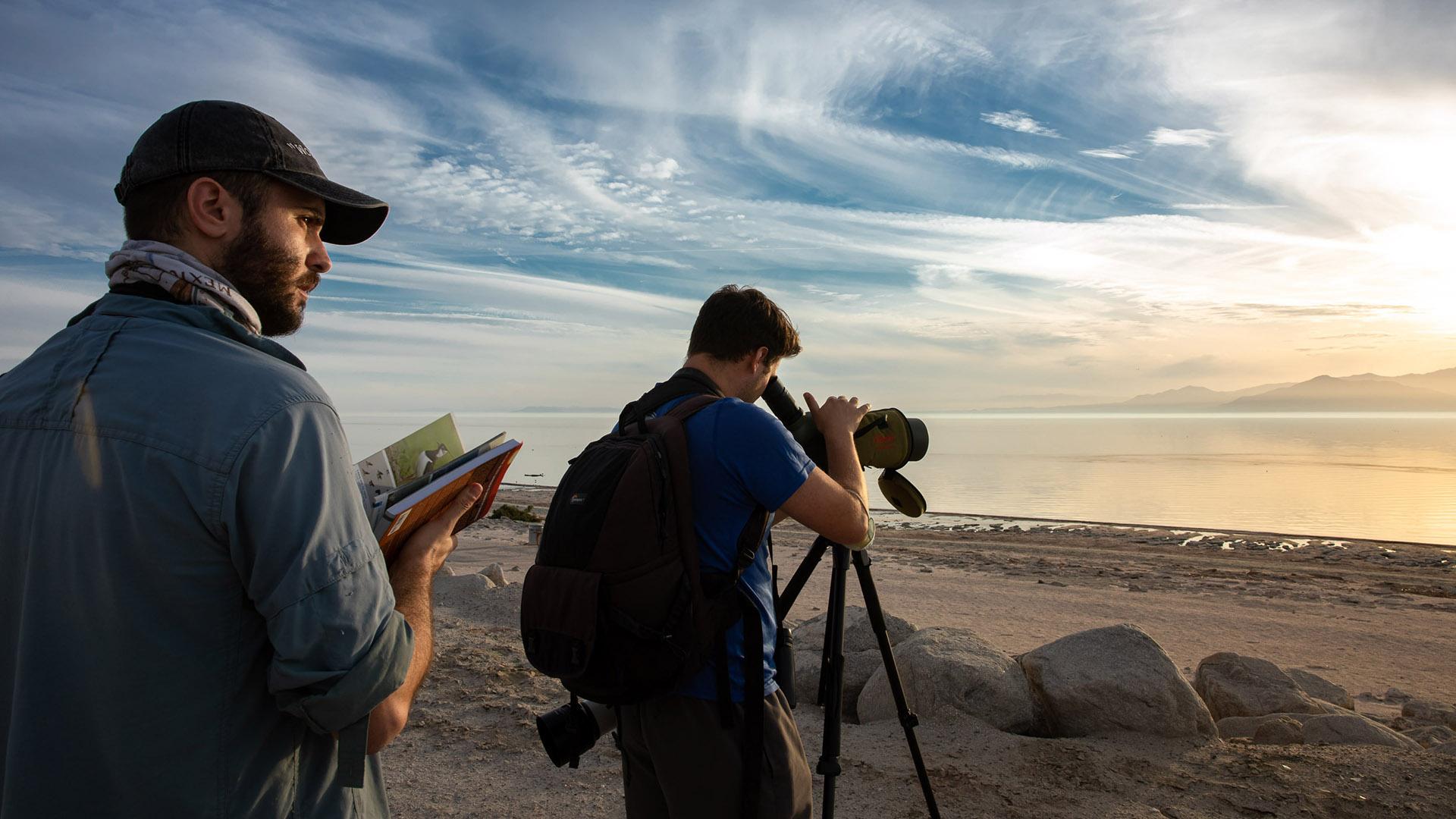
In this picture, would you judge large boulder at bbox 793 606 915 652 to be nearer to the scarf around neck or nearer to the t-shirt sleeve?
the t-shirt sleeve

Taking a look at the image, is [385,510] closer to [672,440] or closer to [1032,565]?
[672,440]

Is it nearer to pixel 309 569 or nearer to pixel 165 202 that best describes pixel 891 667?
pixel 309 569

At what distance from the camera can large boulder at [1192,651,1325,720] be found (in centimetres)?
498

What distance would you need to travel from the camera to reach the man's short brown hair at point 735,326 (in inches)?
101

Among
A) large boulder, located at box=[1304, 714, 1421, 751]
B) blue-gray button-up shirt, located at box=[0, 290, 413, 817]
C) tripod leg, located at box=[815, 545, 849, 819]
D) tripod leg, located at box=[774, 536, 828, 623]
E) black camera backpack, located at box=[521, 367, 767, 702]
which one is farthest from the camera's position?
large boulder, located at box=[1304, 714, 1421, 751]

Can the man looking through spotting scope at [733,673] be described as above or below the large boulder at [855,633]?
above

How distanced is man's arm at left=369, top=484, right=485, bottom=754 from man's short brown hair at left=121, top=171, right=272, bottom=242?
2.16 ft

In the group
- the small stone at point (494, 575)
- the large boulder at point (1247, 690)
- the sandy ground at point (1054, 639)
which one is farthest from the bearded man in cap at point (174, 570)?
the small stone at point (494, 575)

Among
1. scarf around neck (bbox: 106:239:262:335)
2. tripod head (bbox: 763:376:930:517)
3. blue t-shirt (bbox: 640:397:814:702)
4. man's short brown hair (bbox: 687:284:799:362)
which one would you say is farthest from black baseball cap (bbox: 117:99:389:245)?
tripod head (bbox: 763:376:930:517)

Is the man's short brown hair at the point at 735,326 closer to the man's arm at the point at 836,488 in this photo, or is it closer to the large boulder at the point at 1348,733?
the man's arm at the point at 836,488

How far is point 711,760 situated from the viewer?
2.18 meters

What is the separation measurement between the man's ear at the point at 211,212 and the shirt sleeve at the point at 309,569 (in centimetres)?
36

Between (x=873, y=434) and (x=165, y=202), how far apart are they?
2.24 meters

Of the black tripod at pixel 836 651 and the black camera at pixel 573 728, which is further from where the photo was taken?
the black tripod at pixel 836 651
